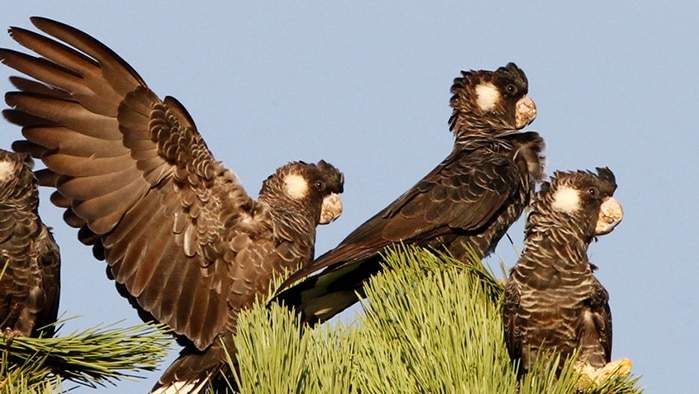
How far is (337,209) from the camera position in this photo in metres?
6.56

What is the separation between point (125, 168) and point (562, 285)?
248 centimetres

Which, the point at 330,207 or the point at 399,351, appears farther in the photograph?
the point at 330,207

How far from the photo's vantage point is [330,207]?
21.5 feet

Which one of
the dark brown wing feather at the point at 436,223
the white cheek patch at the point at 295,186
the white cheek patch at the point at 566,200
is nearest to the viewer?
the white cheek patch at the point at 566,200

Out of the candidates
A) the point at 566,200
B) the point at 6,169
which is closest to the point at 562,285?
the point at 566,200

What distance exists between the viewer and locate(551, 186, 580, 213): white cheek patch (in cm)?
504

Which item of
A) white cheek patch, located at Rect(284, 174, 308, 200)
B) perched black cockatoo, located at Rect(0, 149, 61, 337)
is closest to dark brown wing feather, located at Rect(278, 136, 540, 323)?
white cheek patch, located at Rect(284, 174, 308, 200)

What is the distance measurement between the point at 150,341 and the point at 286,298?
103cm

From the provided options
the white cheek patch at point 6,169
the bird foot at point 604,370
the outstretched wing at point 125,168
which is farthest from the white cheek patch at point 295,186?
the bird foot at point 604,370

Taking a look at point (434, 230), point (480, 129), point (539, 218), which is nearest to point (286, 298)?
point (434, 230)

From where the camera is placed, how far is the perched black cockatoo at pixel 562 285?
4.57 m

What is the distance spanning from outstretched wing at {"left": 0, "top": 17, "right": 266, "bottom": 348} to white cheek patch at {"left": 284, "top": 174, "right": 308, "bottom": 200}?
0.85 metres

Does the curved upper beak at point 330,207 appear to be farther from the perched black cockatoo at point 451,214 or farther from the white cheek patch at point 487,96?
the white cheek patch at point 487,96

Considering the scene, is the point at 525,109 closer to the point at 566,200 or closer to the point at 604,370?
the point at 566,200
